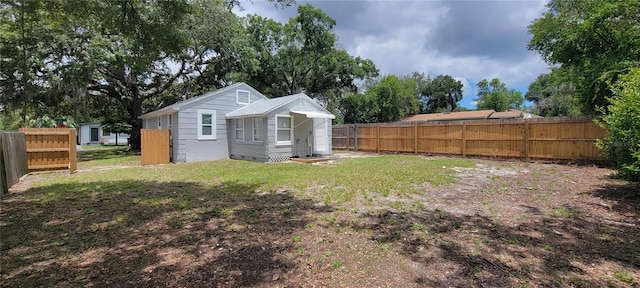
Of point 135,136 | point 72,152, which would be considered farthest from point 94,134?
point 72,152

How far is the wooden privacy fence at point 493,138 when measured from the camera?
10.3 m

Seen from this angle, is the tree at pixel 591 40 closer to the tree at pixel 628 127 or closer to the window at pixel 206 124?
the tree at pixel 628 127

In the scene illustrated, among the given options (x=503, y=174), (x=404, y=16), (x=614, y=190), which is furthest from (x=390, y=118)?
(x=614, y=190)

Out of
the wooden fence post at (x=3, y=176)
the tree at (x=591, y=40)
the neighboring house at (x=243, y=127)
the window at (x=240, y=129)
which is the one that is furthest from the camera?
the window at (x=240, y=129)

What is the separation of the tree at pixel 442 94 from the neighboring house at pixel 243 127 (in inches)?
1393

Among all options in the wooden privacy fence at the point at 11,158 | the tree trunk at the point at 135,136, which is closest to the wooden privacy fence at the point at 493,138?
the tree trunk at the point at 135,136

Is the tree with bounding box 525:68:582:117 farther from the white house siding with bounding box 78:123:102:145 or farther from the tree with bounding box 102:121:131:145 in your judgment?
the white house siding with bounding box 78:123:102:145

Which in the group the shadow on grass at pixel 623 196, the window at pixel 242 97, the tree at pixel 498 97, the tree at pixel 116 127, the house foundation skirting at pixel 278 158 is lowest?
the shadow on grass at pixel 623 196

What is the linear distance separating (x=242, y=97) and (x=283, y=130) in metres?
3.37

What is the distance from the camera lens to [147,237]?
12.5ft

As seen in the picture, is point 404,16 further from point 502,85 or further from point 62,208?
point 502,85

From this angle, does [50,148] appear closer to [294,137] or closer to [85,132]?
[294,137]

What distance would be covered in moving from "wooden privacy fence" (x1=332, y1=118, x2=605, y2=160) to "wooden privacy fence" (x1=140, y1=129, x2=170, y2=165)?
10352 mm

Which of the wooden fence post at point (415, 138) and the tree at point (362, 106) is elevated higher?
the tree at point (362, 106)
